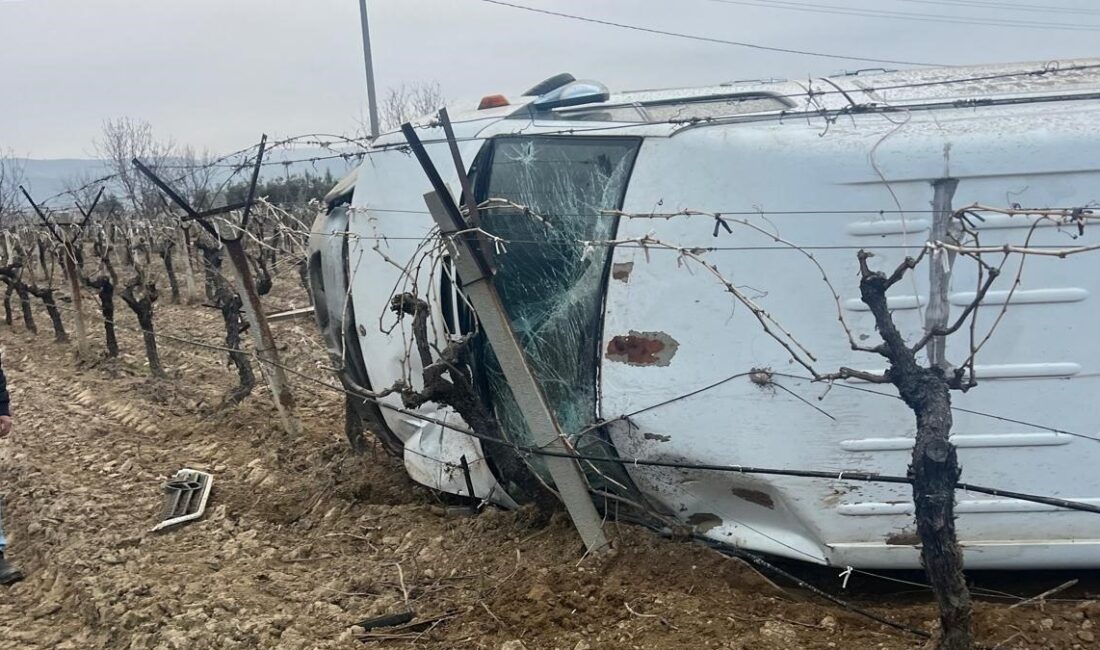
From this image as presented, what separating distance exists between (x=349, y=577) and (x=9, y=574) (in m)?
2.15

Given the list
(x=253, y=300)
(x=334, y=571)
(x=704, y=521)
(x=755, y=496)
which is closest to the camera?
(x=755, y=496)

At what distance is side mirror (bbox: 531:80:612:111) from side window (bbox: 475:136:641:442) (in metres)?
0.31

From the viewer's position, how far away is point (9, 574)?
4797mm

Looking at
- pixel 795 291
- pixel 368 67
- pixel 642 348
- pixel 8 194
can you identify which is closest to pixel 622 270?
pixel 642 348

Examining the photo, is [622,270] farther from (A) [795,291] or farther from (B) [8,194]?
(B) [8,194]

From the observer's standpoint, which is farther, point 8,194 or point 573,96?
point 8,194

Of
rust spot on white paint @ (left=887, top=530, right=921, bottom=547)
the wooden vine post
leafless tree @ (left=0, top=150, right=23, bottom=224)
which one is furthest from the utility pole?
rust spot on white paint @ (left=887, top=530, right=921, bottom=547)

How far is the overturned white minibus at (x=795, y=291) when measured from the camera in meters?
3.17

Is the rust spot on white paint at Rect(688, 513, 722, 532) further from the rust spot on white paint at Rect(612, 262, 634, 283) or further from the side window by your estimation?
the rust spot on white paint at Rect(612, 262, 634, 283)

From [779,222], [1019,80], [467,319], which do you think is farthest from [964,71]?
[467,319]

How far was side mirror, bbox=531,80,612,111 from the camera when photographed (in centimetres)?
410

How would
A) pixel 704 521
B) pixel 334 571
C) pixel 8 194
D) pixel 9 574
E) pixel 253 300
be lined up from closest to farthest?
pixel 704 521
pixel 334 571
pixel 9 574
pixel 253 300
pixel 8 194

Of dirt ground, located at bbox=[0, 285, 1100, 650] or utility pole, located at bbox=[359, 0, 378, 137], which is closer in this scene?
dirt ground, located at bbox=[0, 285, 1100, 650]

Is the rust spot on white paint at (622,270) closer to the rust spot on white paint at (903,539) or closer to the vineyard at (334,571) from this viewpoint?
the vineyard at (334,571)
